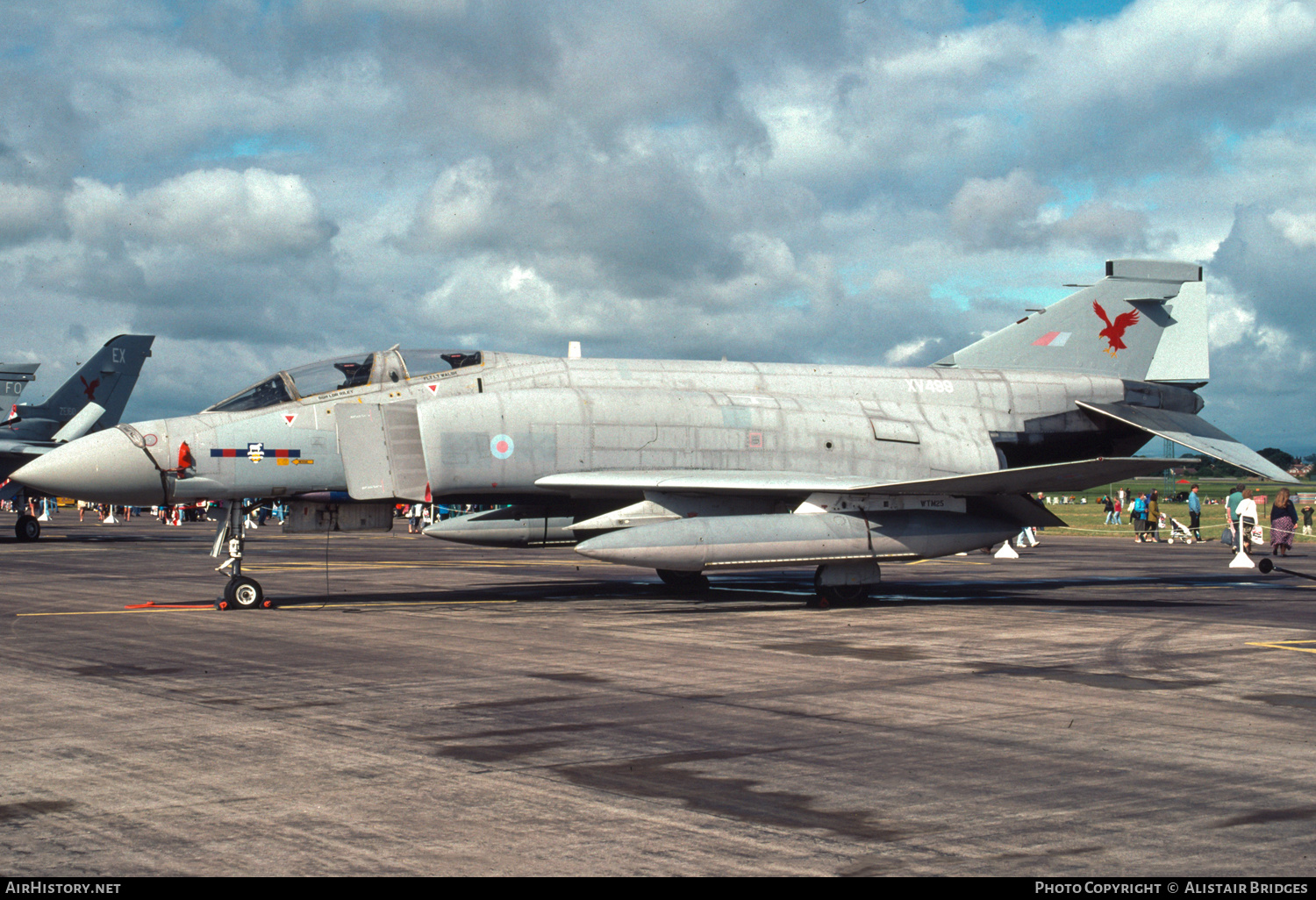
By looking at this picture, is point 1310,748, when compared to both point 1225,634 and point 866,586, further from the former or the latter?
point 866,586

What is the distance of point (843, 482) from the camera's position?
15.5m

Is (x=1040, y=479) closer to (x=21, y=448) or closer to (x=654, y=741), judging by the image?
(x=654, y=741)

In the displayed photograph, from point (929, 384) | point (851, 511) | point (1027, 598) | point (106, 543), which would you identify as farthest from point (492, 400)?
point (106, 543)

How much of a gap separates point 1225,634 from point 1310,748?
621cm

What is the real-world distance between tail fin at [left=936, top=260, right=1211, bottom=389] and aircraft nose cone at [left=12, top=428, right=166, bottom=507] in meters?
12.6

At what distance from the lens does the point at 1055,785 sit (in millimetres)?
5898

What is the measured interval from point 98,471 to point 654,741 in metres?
9.74

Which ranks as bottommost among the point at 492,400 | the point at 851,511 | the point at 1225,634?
the point at 1225,634

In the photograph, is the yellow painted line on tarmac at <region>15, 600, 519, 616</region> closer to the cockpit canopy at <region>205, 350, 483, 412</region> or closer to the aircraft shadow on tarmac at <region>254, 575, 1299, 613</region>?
the aircraft shadow on tarmac at <region>254, 575, 1299, 613</region>

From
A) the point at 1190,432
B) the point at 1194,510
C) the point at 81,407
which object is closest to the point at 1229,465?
the point at 1190,432

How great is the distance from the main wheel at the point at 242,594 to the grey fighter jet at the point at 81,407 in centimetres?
2439

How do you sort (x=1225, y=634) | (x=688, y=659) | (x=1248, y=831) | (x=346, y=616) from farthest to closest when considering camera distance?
(x=346, y=616) → (x=1225, y=634) → (x=688, y=659) → (x=1248, y=831)

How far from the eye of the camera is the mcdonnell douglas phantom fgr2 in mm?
14336

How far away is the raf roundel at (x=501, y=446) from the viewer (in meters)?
14.9
